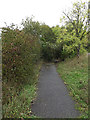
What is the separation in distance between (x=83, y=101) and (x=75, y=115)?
0.98m

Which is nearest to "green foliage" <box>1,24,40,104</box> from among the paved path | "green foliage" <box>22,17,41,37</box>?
the paved path

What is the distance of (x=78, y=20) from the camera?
1112 cm

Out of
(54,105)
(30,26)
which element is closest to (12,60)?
(54,105)

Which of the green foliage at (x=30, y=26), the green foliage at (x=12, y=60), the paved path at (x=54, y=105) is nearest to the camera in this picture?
the paved path at (x=54, y=105)

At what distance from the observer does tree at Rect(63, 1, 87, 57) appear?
35.3 feet

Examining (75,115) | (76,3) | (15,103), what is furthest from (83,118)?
(76,3)

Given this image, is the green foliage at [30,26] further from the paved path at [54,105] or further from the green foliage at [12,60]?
the paved path at [54,105]

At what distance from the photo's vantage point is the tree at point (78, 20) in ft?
35.3

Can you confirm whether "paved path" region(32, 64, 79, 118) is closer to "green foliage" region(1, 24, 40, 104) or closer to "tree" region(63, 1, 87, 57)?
"green foliage" region(1, 24, 40, 104)

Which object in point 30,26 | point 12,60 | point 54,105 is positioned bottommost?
point 54,105

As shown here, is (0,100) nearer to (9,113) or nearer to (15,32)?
(9,113)

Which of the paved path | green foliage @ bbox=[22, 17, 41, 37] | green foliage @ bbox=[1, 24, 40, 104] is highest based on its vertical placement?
green foliage @ bbox=[22, 17, 41, 37]

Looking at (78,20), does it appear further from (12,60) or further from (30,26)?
(12,60)

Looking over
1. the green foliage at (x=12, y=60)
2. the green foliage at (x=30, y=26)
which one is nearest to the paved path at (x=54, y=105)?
the green foliage at (x=12, y=60)
